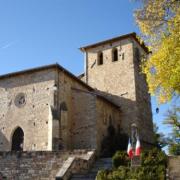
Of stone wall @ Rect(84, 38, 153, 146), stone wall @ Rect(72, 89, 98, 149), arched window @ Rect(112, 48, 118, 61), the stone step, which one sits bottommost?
the stone step

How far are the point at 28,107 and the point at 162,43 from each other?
15.2 meters

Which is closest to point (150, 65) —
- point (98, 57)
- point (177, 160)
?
point (177, 160)

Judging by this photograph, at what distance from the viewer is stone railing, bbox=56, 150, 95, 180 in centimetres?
1805

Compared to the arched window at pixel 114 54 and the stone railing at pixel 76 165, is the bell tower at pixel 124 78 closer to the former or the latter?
the arched window at pixel 114 54

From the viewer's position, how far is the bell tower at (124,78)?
35.8 m

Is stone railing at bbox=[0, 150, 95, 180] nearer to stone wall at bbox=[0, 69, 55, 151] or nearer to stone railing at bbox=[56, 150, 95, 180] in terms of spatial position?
stone railing at bbox=[56, 150, 95, 180]

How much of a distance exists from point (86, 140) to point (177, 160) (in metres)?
13.4

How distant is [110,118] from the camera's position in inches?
1334

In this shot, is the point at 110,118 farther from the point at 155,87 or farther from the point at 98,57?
the point at 155,87

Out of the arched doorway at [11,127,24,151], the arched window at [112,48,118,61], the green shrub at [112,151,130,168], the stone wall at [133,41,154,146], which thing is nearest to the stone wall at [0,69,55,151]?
the arched doorway at [11,127,24,151]

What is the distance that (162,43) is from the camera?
17.0m

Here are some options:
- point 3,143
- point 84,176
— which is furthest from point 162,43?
point 3,143

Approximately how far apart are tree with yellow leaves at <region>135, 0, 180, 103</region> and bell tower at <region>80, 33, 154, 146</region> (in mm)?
17470

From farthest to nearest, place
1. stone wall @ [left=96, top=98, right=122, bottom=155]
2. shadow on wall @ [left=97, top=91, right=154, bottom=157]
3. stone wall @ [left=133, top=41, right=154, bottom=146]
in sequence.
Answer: stone wall @ [left=133, top=41, right=154, bottom=146] < shadow on wall @ [left=97, top=91, right=154, bottom=157] < stone wall @ [left=96, top=98, right=122, bottom=155]
